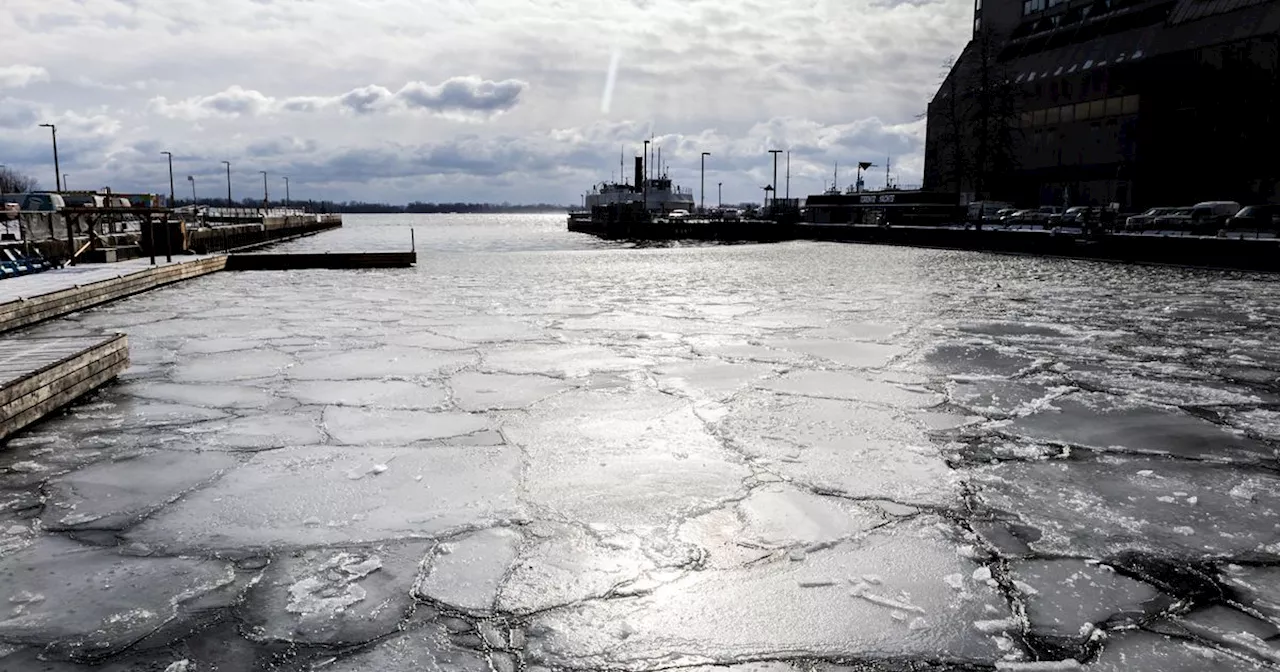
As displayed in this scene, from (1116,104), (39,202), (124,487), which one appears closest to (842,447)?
(124,487)

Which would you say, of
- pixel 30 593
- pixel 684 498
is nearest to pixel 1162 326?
pixel 684 498

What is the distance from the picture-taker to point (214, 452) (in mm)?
5113

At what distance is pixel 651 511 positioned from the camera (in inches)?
161

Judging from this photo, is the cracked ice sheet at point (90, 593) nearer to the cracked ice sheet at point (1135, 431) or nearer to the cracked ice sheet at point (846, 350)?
the cracked ice sheet at point (1135, 431)

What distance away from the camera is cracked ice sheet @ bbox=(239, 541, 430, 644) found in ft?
9.71

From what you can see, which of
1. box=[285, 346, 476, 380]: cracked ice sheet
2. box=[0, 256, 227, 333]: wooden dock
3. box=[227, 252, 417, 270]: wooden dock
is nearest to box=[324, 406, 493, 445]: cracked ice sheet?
box=[285, 346, 476, 380]: cracked ice sheet

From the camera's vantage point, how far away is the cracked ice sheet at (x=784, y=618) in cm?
281

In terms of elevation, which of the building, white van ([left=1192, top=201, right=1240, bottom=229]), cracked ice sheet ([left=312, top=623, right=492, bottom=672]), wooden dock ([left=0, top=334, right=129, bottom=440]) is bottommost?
cracked ice sheet ([left=312, top=623, right=492, bottom=672])

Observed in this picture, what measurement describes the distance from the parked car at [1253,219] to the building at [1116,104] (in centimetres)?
1109

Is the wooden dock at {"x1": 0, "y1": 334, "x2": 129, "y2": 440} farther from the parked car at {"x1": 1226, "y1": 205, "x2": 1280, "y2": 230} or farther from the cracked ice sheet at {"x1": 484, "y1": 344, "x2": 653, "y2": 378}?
the parked car at {"x1": 1226, "y1": 205, "x2": 1280, "y2": 230}

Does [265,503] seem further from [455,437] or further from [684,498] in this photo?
[684,498]

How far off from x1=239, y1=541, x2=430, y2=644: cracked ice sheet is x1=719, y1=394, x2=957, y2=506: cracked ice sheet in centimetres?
228

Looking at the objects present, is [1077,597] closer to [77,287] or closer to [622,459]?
[622,459]

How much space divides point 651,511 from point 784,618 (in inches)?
46.4
